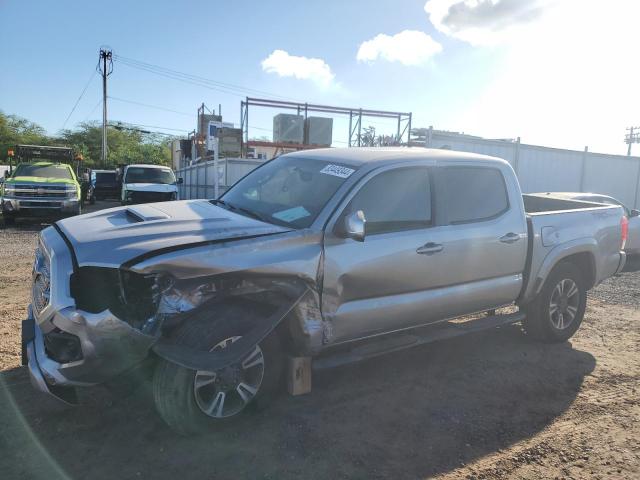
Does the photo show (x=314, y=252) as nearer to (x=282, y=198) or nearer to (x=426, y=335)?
(x=282, y=198)

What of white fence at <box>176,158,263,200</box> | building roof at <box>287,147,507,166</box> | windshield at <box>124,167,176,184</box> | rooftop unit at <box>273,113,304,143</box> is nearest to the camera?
building roof at <box>287,147,507,166</box>

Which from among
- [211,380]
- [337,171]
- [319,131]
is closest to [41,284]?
[211,380]

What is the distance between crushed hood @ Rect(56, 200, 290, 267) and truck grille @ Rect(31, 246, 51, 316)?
0.24 m

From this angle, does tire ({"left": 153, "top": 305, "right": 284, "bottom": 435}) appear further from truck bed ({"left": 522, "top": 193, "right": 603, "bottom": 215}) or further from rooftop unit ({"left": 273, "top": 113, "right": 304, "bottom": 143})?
rooftop unit ({"left": 273, "top": 113, "right": 304, "bottom": 143})

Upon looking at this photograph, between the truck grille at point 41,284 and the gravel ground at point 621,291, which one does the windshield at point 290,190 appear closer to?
the truck grille at point 41,284

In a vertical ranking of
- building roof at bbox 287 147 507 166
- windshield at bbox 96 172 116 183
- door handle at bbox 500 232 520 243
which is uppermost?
building roof at bbox 287 147 507 166

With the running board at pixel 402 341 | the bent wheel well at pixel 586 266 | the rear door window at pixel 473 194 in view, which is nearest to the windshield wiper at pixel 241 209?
the running board at pixel 402 341

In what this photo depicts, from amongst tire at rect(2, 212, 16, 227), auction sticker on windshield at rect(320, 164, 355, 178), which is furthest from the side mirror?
tire at rect(2, 212, 16, 227)

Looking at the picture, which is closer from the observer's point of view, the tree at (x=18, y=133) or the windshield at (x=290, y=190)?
the windshield at (x=290, y=190)

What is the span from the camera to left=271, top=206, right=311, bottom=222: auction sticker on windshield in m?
3.68

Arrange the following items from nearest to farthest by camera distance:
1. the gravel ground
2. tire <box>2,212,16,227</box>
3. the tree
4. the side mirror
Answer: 1. the side mirror
2. the gravel ground
3. tire <box>2,212,16,227</box>
4. the tree

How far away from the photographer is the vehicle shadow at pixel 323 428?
9.62 ft

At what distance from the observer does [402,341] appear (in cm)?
405

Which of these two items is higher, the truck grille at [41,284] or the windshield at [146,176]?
the windshield at [146,176]
